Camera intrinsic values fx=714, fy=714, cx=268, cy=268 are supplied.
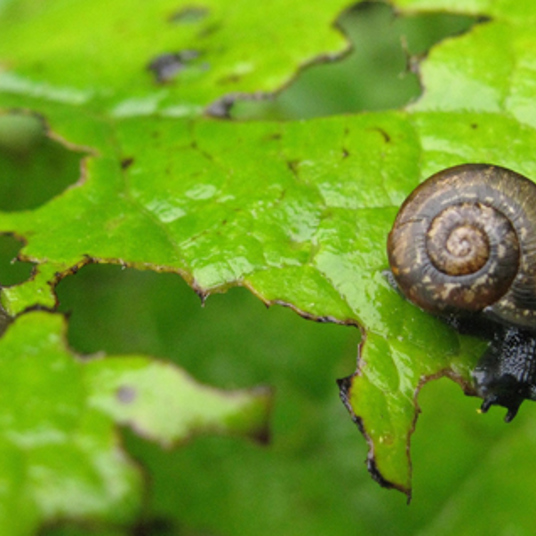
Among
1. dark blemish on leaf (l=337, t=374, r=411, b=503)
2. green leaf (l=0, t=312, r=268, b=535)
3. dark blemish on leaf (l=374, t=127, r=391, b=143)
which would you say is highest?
dark blemish on leaf (l=374, t=127, r=391, b=143)

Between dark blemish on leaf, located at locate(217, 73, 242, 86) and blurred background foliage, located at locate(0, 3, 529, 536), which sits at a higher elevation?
dark blemish on leaf, located at locate(217, 73, 242, 86)

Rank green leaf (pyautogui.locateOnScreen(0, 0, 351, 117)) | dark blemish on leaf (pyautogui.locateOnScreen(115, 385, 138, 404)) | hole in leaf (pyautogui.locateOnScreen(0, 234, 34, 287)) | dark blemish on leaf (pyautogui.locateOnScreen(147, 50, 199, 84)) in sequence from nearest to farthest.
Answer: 1. hole in leaf (pyautogui.locateOnScreen(0, 234, 34, 287))
2. dark blemish on leaf (pyautogui.locateOnScreen(115, 385, 138, 404))
3. green leaf (pyautogui.locateOnScreen(0, 0, 351, 117))
4. dark blemish on leaf (pyautogui.locateOnScreen(147, 50, 199, 84))

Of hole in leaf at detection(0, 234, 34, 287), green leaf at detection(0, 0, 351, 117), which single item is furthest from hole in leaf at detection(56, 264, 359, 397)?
green leaf at detection(0, 0, 351, 117)

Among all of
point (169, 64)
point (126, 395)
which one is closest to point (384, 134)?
point (169, 64)

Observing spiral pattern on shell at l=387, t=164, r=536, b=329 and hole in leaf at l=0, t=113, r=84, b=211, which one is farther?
hole in leaf at l=0, t=113, r=84, b=211

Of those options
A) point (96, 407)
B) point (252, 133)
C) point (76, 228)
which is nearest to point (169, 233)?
point (76, 228)

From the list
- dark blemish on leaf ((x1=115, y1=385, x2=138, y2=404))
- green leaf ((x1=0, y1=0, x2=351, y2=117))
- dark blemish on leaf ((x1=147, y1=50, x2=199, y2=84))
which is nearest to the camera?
dark blemish on leaf ((x1=115, y1=385, x2=138, y2=404))

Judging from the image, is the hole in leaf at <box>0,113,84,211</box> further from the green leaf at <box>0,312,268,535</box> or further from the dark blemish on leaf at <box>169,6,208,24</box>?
the green leaf at <box>0,312,268,535</box>

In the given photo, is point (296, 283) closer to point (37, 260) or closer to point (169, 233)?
point (169, 233)

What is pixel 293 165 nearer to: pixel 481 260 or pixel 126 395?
pixel 481 260
